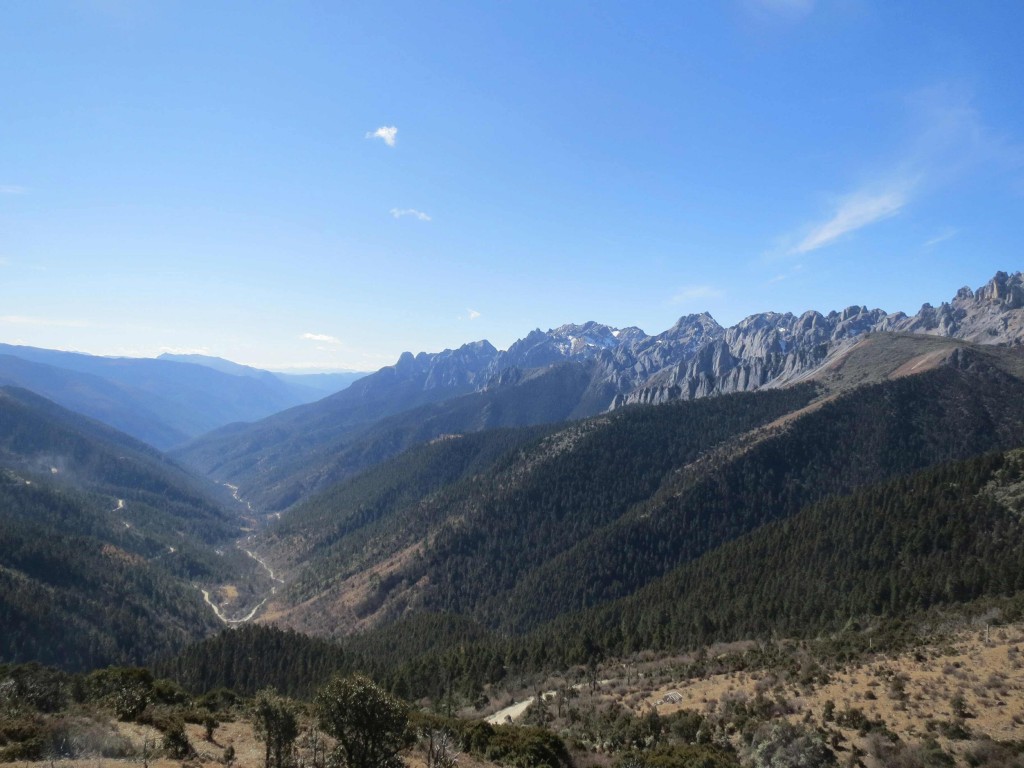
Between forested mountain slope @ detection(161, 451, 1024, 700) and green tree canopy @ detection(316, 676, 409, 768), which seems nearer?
green tree canopy @ detection(316, 676, 409, 768)

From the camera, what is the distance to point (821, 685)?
4509 cm

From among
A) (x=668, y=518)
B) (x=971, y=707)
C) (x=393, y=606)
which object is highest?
(x=971, y=707)

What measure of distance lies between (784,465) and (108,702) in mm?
196705

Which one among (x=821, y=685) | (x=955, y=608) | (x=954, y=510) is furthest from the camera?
(x=954, y=510)

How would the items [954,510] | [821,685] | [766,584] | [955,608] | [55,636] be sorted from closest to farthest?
[821,685] < [955,608] < [954,510] < [766,584] < [55,636]

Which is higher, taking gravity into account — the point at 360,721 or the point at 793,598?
the point at 360,721

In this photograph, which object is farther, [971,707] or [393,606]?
[393,606]

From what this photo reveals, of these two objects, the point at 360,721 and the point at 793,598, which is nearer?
the point at 360,721

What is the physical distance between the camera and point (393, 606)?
18488 centimetres

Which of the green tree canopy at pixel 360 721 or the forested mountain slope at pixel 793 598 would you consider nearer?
the green tree canopy at pixel 360 721

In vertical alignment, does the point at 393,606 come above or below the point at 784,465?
below

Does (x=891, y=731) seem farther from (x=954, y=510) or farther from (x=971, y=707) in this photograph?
(x=954, y=510)

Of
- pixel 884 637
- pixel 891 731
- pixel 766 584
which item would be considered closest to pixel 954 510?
pixel 766 584

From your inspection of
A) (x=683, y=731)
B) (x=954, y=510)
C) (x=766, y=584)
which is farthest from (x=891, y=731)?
(x=954, y=510)
